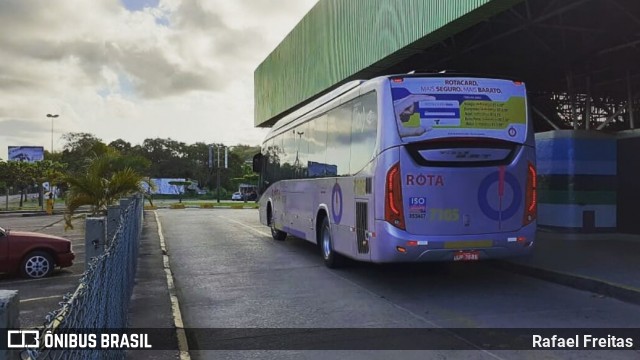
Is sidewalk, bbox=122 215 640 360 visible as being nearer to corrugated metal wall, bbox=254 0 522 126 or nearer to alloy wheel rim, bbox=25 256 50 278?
alloy wheel rim, bbox=25 256 50 278

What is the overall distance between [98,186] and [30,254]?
11.3 feet

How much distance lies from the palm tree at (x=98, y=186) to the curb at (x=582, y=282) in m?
9.78

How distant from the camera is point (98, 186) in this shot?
567 inches

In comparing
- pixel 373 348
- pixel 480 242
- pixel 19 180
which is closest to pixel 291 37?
pixel 480 242

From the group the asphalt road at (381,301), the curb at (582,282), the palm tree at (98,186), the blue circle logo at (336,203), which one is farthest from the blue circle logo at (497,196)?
the palm tree at (98,186)

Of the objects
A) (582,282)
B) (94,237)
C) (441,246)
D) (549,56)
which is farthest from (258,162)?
(94,237)

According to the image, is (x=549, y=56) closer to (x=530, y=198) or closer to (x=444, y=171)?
(x=530, y=198)

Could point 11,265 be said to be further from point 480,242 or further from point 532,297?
point 532,297

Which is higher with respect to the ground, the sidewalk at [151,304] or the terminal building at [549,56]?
the terminal building at [549,56]

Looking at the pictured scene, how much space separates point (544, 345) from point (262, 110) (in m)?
27.6

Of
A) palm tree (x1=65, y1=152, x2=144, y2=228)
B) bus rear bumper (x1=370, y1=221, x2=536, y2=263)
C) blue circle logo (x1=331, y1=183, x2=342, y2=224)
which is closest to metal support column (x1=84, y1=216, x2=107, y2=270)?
bus rear bumper (x1=370, y1=221, x2=536, y2=263)

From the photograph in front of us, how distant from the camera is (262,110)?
32.4 m

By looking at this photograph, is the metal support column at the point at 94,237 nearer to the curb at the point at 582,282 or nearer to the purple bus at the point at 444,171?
the purple bus at the point at 444,171

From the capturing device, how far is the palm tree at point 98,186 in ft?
47.0
